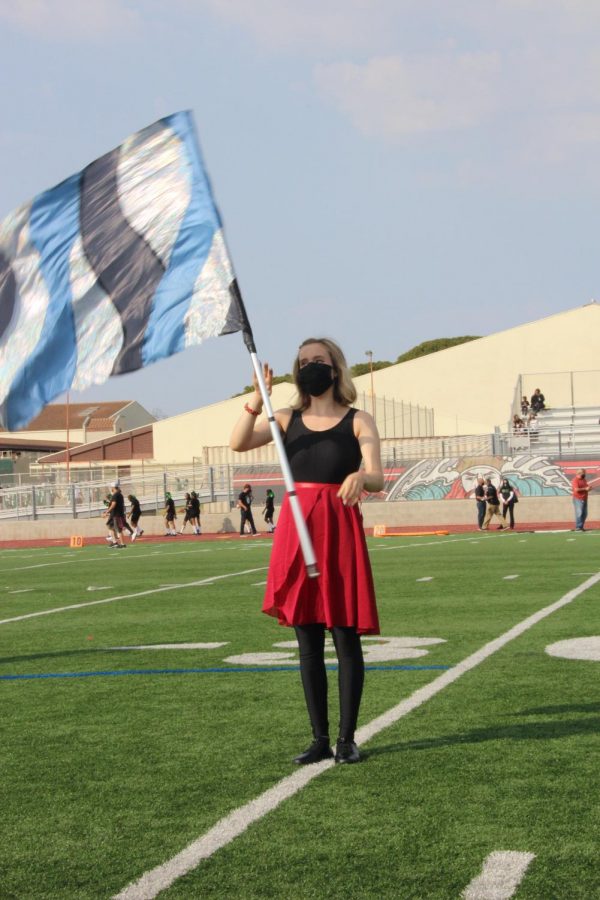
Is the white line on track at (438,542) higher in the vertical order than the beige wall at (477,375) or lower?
lower

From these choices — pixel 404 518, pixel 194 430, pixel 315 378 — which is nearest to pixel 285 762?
pixel 315 378

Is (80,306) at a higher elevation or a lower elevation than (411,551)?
higher

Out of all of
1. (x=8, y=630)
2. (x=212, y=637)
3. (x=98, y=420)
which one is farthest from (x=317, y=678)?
Answer: (x=98, y=420)

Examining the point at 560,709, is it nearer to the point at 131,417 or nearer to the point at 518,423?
the point at 518,423

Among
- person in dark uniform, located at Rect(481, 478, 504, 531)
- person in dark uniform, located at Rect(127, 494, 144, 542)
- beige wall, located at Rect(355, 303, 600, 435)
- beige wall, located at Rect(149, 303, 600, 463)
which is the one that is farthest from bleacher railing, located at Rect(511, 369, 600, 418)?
person in dark uniform, located at Rect(127, 494, 144, 542)

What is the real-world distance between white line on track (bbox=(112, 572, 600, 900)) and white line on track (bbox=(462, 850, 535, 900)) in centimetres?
90

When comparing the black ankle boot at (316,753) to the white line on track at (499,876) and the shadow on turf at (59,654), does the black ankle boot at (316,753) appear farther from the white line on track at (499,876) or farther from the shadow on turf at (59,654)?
the shadow on turf at (59,654)

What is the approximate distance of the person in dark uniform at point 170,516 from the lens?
40.8 metres

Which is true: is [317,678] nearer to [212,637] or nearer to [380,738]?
[380,738]

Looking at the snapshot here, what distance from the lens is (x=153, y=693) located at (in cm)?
761

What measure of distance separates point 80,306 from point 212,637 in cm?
448

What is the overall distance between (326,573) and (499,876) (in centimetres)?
188

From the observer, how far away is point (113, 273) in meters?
6.63

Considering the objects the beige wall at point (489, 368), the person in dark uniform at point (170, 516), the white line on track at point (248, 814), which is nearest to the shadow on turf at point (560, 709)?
the white line on track at point (248, 814)
